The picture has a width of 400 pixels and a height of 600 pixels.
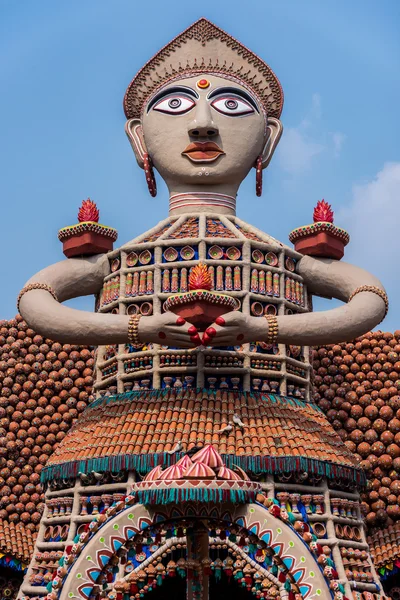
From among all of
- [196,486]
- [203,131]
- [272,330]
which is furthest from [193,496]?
[203,131]

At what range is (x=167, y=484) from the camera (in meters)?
9.96

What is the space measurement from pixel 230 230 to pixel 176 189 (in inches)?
48.7

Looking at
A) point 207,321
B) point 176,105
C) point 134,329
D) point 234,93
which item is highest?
point 234,93

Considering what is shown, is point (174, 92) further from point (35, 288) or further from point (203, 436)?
point (203, 436)

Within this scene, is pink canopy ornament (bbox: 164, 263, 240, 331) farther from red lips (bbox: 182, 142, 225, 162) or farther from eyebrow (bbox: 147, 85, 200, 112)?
eyebrow (bbox: 147, 85, 200, 112)

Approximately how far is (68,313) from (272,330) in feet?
8.55

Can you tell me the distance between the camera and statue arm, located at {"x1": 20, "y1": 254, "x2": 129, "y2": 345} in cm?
1360

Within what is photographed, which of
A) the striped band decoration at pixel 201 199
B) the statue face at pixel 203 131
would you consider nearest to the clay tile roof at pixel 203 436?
the striped band decoration at pixel 201 199

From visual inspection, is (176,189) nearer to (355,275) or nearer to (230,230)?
(230,230)

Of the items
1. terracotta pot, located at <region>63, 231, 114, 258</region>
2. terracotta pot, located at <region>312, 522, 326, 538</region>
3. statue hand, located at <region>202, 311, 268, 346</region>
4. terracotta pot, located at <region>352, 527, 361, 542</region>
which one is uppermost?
terracotta pot, located at <region>63, 231, 114, 258</region>

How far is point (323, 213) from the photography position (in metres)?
15.1

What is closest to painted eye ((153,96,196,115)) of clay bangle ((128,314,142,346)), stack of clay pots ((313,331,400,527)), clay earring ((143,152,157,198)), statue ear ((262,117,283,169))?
clay earring ((143,152,157,198))

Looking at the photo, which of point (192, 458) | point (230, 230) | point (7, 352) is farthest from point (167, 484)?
point (7, 352)

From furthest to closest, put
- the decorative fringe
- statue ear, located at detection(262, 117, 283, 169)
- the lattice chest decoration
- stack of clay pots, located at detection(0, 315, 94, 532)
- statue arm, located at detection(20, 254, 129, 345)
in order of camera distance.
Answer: stack of clay pots, located at detection(0, 315, 94, 532), statue ear, located at detection(262, 117, 283, 169), the lattice chest decoration, statue arm, located at detection(20, 254, 129, 345), the decorative fringe
